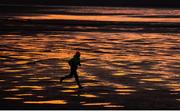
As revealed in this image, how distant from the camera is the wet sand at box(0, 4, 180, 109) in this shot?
21.6m

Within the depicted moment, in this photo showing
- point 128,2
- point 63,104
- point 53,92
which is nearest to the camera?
point 63,104

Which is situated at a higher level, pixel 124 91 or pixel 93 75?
pixel 93 75

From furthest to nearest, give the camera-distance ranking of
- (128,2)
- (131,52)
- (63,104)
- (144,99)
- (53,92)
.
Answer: (128,2)
(131,52)
(53,92)
(144,99)
(63,104)

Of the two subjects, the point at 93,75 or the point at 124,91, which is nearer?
the point at 124,91

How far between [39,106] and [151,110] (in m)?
4.34

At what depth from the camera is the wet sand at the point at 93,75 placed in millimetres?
21578

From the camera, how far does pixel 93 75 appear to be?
97.8 ft

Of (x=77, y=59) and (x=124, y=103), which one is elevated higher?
(x=77, y=59)

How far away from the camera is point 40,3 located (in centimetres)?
17788

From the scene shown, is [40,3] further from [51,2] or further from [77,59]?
[77,59]

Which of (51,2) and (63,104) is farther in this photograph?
(51,2)

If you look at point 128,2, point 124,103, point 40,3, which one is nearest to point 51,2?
point 40,3

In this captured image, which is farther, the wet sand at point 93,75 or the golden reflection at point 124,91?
the golden reflection at point 124,91

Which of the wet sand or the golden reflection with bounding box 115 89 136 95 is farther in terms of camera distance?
the golden reflection with bounding box 115 89 136 95
